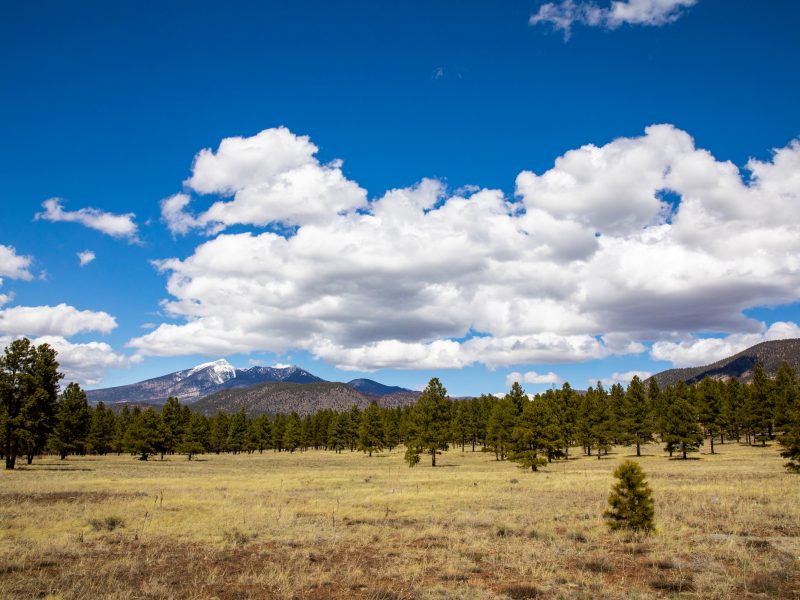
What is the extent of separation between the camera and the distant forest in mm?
49219

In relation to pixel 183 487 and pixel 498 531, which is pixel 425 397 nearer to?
pixel 183 487

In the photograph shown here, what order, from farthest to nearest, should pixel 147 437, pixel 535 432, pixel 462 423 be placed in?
pixel 462 423 < pixel 147 437 < pixel 535 432

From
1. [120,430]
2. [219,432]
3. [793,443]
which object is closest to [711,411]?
[793,443]

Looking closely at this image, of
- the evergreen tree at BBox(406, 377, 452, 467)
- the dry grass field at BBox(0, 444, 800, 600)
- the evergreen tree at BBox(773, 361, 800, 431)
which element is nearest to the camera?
the dry grass field at BBox(0, 444, 800, 600)

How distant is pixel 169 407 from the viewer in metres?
80.4

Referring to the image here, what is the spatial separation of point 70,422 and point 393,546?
7524 cm

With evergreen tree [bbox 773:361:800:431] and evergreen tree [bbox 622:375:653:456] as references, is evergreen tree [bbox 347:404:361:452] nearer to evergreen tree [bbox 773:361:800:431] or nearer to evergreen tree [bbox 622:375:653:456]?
evergreen tree [bbox 622:375:653:456]

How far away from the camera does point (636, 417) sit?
7456 cm

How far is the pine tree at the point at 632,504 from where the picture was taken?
1775 cm

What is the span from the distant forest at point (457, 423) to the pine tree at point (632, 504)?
29720mm

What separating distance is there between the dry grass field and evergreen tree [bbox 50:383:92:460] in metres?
46.6

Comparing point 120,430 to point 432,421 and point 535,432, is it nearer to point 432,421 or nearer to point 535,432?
point 432,421

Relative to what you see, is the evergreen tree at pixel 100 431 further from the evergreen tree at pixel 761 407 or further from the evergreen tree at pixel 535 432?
the evergreen tree at pixel 761 407

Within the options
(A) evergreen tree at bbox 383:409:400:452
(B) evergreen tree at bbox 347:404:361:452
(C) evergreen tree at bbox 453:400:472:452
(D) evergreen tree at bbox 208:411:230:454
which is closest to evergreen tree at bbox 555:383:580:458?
(C) evergreen tree at bbox 453:400:472:452
